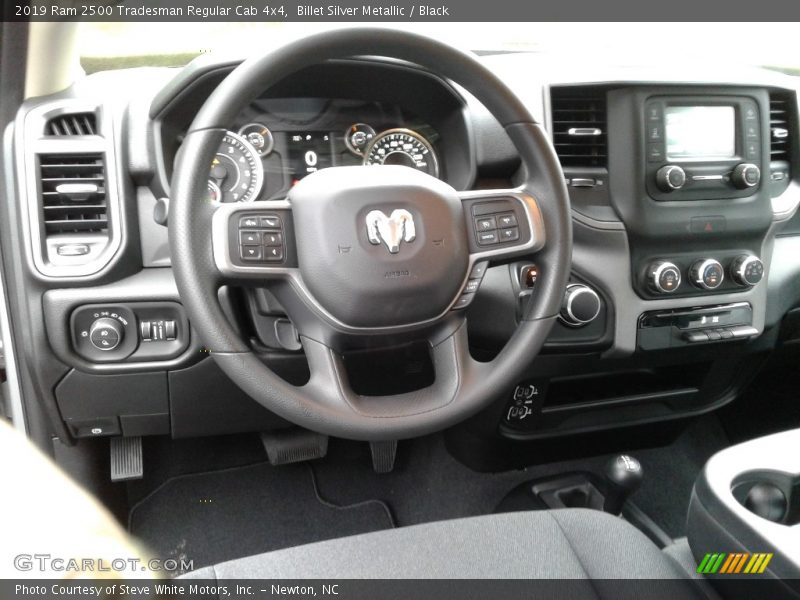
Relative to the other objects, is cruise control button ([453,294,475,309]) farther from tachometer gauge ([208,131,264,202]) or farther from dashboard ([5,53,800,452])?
tachometer gauge ([208,131,264,202])

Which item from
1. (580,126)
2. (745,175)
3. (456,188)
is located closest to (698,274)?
(745,175)

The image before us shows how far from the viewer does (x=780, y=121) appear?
1560mm

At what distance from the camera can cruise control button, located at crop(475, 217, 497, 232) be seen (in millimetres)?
1069

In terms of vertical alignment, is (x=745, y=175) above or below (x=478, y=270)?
above

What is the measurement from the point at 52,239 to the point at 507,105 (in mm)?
810

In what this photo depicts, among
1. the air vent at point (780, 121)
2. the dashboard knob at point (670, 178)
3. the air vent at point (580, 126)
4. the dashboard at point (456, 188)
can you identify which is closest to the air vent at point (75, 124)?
the dashboard at point (456, 188)

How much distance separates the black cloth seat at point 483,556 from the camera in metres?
0.97

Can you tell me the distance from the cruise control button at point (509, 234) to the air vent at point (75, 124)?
2.41 ft

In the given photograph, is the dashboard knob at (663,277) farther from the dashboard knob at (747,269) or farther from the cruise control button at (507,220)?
the cruise control button at (507,220)

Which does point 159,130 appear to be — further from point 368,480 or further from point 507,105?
point 368,480

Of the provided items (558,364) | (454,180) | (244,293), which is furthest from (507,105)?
(558,364)

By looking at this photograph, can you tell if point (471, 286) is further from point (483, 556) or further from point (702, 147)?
point (702, 147)

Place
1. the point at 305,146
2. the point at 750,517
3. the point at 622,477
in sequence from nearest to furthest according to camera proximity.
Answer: the point at 750,517 < the point at 305,146 < the point at 622,477

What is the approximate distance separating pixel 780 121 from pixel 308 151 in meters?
1.11
